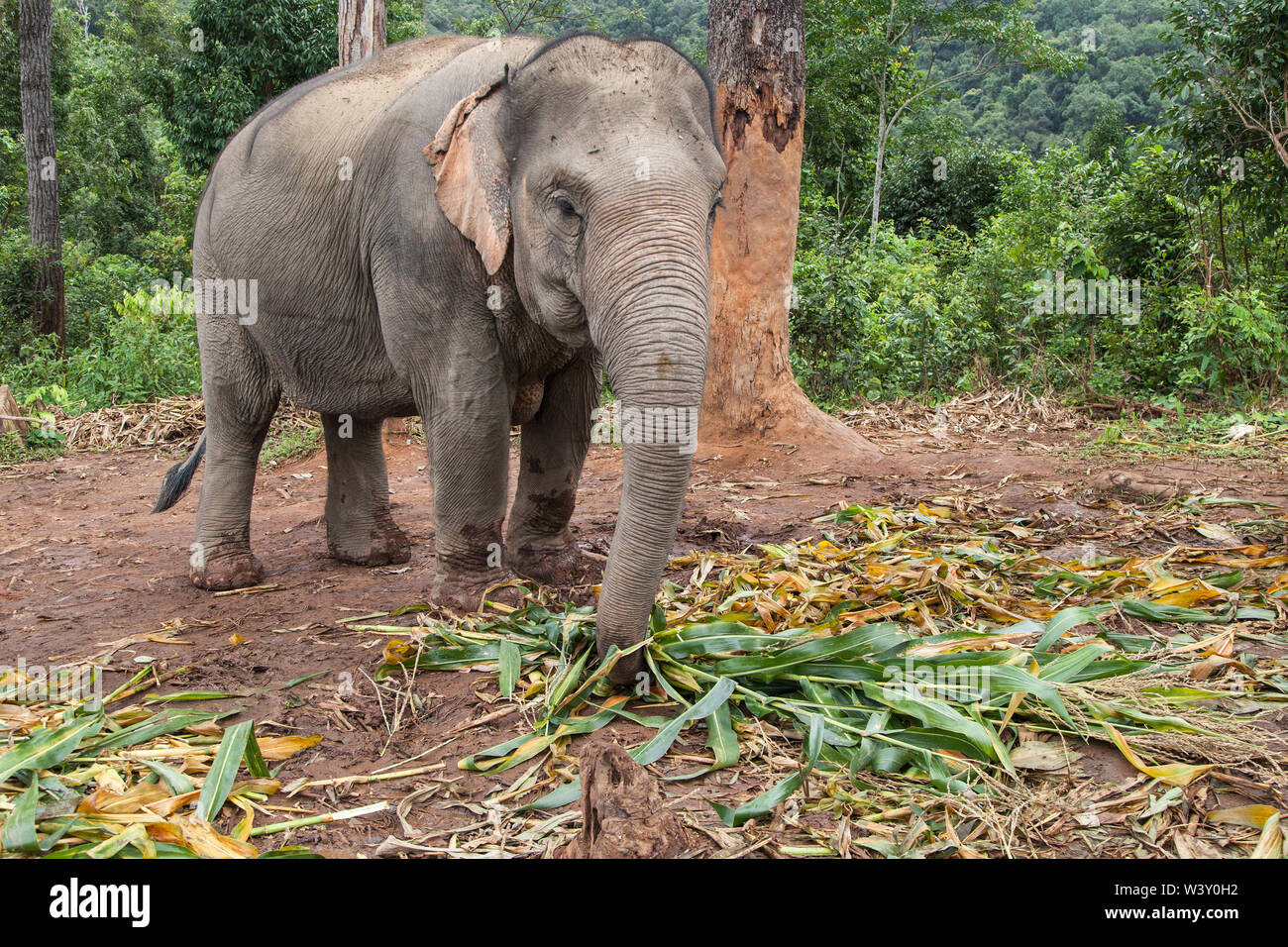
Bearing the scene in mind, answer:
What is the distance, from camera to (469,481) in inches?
185

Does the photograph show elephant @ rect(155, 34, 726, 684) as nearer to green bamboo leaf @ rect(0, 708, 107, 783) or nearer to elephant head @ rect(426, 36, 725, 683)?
elephant head @ rect(426, 36, 725, 683)

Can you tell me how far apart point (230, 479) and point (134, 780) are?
295cm

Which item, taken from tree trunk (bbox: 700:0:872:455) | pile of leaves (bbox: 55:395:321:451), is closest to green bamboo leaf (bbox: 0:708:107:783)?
tree trunk (bbox: 700:0:872:455)

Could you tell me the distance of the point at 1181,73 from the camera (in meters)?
9.70

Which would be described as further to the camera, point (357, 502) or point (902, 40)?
point (902, 40)

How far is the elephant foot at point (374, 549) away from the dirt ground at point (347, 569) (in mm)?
91

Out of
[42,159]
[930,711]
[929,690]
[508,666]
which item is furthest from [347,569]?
[42,159]

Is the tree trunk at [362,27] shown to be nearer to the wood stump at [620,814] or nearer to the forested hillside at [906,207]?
the forested hillside at [906,207]

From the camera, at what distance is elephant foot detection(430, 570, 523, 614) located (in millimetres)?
4828

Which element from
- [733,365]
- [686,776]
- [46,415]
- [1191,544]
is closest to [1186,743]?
[686,776]

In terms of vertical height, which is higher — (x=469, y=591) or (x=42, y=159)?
(x=42, y=159)

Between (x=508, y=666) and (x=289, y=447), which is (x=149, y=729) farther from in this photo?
(x=289, y=447)

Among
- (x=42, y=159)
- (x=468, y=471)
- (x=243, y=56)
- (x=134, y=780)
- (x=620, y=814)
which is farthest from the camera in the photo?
(x=243, y=56)
